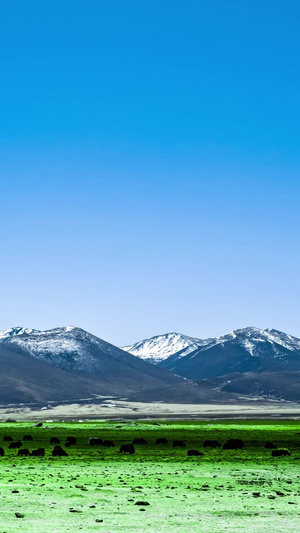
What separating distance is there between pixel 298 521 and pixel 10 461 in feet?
97.1

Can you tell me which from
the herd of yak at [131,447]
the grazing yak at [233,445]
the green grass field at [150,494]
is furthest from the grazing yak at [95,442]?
the green grass field at [150,494]

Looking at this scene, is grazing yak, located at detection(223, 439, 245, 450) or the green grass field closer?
the green grass field

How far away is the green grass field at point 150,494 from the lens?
70.9 feet

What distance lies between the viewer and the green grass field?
2162cm

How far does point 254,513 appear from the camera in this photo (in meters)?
23.9

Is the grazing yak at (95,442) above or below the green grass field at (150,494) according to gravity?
above

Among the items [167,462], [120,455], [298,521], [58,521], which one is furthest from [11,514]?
[120,455]

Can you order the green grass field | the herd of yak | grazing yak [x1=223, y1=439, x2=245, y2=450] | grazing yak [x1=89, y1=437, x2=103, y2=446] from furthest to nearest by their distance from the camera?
grazing yak [x1=89, y1=437, x2=103, y2=446], grazing yak [x1=223, y1=439, x2=245, y2=450], the herd of yak, the green grass field

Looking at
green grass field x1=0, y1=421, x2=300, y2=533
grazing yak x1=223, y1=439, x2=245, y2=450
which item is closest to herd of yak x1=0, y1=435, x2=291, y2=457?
grazing yak x1=223, y1=439, x2=245, y2=450

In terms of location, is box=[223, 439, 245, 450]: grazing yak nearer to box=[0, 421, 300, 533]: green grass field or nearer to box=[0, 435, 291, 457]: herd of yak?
box=[0, 435, 291, 457]: herd of yak

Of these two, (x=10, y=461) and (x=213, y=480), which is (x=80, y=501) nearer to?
(x=213, y=480)

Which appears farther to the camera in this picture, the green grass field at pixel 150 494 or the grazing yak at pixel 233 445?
the grazing yak at pixel 233 445

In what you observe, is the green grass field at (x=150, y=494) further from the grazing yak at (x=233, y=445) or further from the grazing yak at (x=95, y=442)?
the grazing yak at (x=95, y=442)

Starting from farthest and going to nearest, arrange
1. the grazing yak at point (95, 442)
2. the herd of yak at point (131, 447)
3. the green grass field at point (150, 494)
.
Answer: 1. the grazing yak at point (95, 442)
2. the herd of yak at point (131, 447)
3. the green grass field at point (150, 494)
